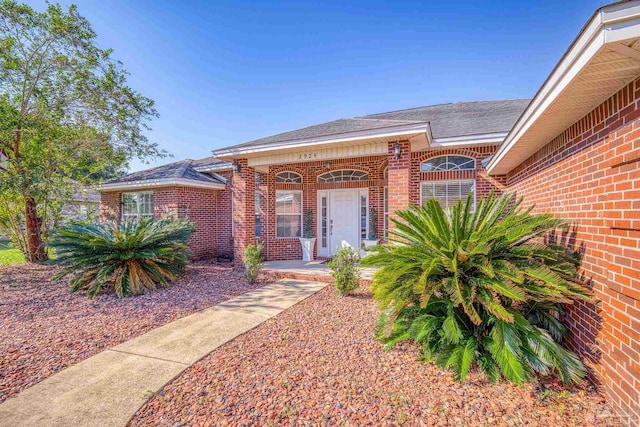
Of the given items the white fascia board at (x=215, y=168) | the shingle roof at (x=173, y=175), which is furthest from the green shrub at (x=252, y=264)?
the white fascia board at (x=215, y=168)

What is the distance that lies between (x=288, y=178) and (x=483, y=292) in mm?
7545

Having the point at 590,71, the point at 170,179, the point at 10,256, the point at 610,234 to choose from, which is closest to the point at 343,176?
the point at 170,179

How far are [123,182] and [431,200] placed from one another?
11.1 meters

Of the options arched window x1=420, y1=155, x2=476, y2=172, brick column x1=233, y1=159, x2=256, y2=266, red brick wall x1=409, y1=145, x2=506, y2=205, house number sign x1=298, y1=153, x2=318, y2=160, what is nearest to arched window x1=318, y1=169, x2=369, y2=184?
red brick wall x1=409, y1=145, x2=506, y2=205

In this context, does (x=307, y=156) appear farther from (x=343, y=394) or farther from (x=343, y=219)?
(x=343, y=394)

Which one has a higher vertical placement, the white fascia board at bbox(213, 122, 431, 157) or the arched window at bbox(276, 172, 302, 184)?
the white fascia board at bbox(213, 122, 431, 157)

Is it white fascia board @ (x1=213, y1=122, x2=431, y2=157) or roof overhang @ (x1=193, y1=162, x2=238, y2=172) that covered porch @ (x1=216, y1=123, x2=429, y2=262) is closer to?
white fascia board @ (x1=213, y1=122, x2=431, y2=157)

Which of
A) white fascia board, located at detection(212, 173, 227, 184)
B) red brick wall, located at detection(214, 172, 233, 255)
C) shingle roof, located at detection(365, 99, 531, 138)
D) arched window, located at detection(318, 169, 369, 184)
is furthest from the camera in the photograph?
white fascia board, located at detection(212, 173, 227, 184)

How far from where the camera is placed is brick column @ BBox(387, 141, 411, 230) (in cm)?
603

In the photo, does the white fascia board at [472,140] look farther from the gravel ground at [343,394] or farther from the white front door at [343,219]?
the gravel ground at [343,394]

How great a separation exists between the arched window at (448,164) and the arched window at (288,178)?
4.01m

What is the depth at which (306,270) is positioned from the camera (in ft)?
24.5

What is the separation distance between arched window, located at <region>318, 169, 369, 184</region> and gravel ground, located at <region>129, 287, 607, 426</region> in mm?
6097

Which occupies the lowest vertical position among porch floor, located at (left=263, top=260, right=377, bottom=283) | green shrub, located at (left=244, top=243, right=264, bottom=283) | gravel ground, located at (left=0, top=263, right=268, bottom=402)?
gravel ground, located at (left=0, top=263, right=268, bottom=402)
